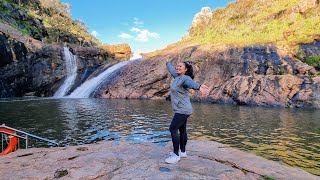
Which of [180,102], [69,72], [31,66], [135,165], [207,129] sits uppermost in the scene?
[31,66]

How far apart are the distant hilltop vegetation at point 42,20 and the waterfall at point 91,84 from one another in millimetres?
13278

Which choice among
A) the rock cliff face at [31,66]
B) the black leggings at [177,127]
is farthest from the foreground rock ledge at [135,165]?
the rock cliff face at [31,66]

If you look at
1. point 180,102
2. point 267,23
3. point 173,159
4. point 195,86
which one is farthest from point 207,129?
point 267,23

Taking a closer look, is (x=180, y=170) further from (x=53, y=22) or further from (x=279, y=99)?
(x=53, y=22)

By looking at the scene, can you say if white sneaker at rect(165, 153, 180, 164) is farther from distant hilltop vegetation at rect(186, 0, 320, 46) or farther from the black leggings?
distant hilltop vegetation at rect(186, 0, 320, 46)

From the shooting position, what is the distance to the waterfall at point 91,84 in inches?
1576

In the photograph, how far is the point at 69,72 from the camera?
4478cm

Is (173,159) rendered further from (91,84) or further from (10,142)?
(91,84)

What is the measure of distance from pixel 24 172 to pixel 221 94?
27.4 metres

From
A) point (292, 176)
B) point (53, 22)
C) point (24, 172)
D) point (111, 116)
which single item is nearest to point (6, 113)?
point (111, 116)

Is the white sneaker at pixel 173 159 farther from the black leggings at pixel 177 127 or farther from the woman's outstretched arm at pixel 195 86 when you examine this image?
the woman's outstretched arm at pixel 195 86

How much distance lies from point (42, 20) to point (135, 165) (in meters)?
69.1

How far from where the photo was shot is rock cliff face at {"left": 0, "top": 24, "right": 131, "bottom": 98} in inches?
1469

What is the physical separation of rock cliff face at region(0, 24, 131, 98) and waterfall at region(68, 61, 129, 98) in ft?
5.24
